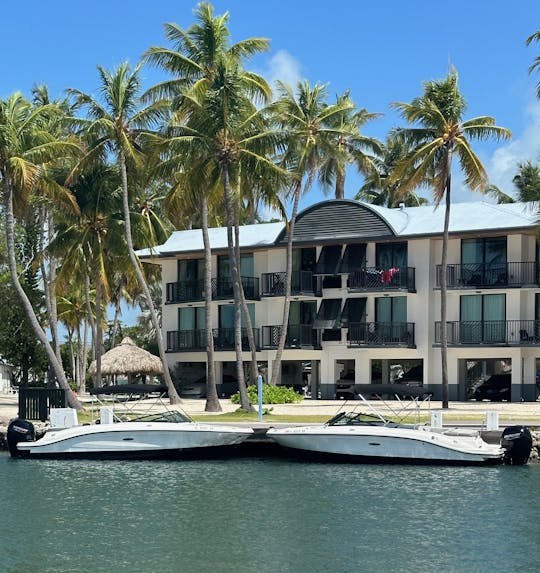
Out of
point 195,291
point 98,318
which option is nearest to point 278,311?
point 195,291

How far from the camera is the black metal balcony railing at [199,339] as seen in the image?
6103 centimetres

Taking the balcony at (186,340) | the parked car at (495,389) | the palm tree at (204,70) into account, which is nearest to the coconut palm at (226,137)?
the palm tree at (204,70)

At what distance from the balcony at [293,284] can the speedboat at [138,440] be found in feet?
78.1

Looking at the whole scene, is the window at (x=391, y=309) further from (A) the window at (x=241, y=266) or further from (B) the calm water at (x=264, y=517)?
(B) the calm water at (x=264, y=517)

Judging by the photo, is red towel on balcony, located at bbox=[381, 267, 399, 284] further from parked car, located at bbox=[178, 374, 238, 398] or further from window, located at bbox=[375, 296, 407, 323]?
parked car, located at bbox=[178, 374, 238, 398]

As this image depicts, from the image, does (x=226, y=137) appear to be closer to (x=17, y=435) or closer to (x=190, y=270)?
(x=17, y=435)

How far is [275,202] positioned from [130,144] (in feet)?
23.6

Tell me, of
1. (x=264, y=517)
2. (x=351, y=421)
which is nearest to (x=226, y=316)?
(x=351, y=421)

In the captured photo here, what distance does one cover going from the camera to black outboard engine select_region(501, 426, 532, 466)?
110 feet

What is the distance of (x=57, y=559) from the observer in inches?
843

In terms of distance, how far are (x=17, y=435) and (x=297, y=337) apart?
82.1 ft

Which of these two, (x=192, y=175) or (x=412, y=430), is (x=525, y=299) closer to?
(x=192, y=175)

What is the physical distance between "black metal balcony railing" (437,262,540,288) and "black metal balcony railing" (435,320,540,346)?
1773 mm

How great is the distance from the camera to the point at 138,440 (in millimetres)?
35906
